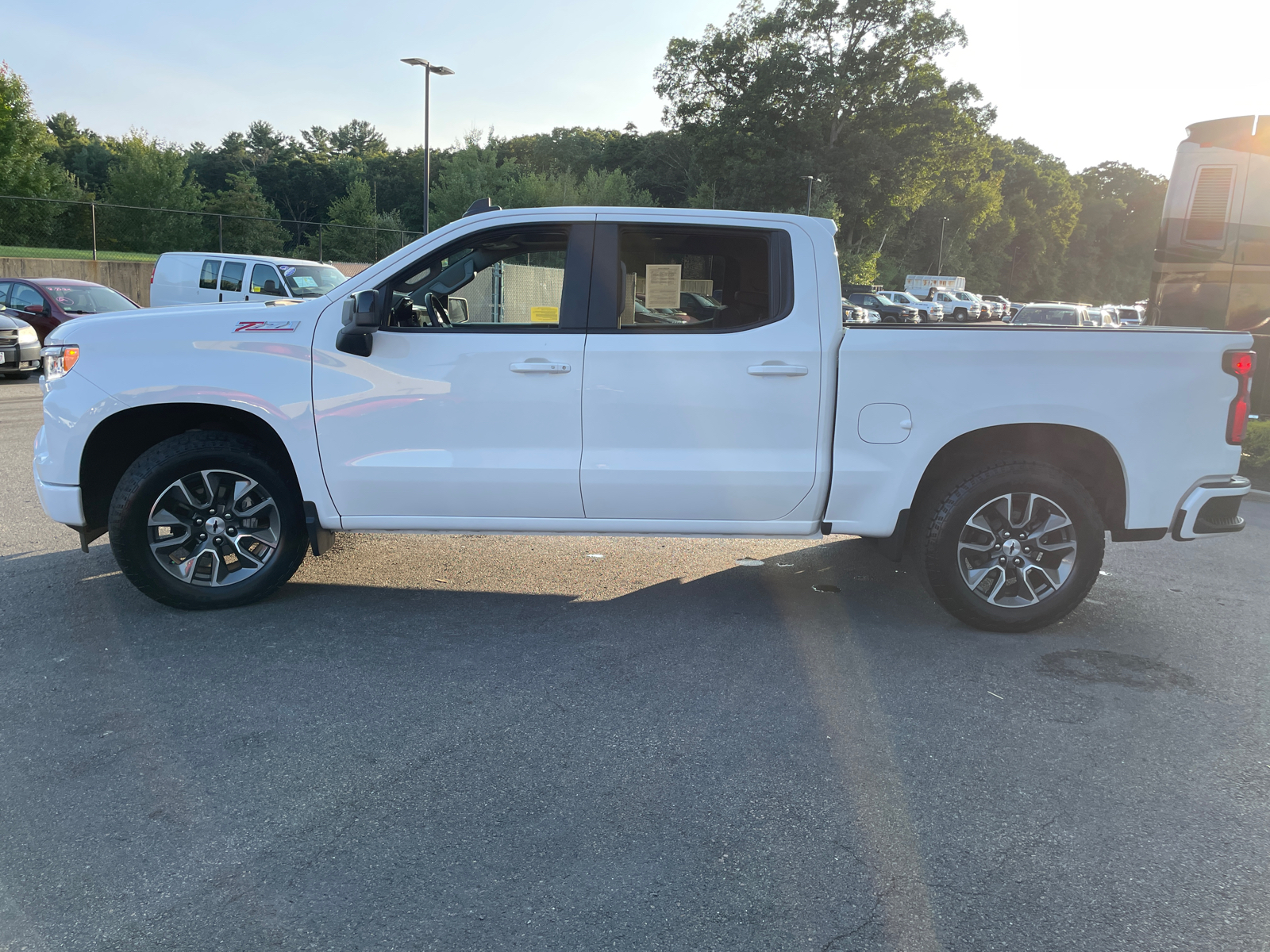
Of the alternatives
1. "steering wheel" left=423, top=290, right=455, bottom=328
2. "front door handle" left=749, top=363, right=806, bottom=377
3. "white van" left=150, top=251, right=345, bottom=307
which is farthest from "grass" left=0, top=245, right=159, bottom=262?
"front door handle" left=749, top=363, right=806, bottom=377

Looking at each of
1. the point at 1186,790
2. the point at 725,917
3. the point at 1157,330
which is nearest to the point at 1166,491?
the point at 1157,330

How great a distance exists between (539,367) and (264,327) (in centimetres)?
136

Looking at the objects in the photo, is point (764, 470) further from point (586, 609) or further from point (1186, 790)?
point (1186, 790)

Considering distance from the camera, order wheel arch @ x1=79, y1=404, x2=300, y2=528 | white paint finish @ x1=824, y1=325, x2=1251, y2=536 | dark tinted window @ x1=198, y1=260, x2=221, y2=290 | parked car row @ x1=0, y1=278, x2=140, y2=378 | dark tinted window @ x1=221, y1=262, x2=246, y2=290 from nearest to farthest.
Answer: white paint finish @ x1=824, y1=325, x2=1251, y2=536 → wheel arch @ x1=79, y1=404, x2=300, y2=528 → parked car row @ x1=0, y1=278, x2=140, y2=378 → dark tinted window @ x1=221, y1=262, x2=246, y2=290 → dark tinted window @ x1=198, y1=260, x2=221, y2=290

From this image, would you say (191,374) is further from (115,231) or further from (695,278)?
(115,231)

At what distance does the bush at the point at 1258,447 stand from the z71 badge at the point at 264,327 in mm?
9366

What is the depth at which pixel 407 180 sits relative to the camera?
227 ft

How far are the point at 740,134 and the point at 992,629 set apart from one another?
59740mm

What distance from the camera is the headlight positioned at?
461 centimetres

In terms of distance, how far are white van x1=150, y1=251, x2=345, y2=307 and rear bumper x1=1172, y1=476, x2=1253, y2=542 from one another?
50.8ft

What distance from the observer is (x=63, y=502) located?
4.67 metres

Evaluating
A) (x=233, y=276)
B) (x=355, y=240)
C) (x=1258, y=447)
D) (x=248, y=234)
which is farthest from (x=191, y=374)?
(x=355, y=240)

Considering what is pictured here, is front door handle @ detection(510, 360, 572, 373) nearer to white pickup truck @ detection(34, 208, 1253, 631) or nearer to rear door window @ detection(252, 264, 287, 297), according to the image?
white pickup truck @ detection(34, 208, 1253, 631)

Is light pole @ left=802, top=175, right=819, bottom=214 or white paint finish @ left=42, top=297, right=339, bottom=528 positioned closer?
white paint finish @ left=42, top=297, right=339, bottom=528
